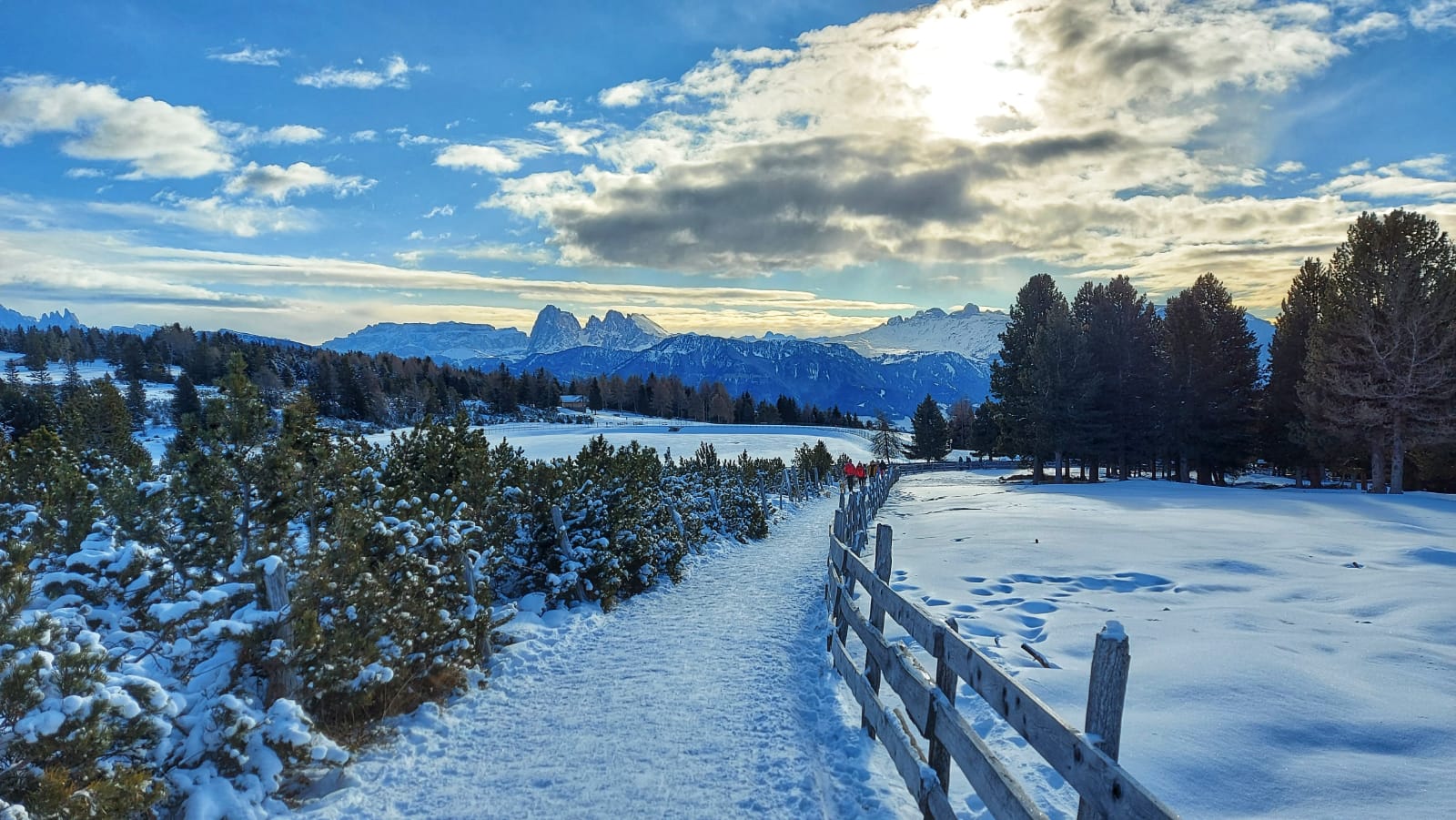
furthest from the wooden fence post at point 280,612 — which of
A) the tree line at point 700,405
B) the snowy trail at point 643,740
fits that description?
the tree line at point 700,405

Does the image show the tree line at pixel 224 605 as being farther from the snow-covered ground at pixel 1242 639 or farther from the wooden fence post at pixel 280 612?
the snow-covered ground at pixel 1242 639

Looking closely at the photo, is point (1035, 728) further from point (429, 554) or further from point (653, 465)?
point (653, 465)

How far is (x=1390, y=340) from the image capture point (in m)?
25.4

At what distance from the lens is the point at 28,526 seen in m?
5.41

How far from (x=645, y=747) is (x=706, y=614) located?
4826mm

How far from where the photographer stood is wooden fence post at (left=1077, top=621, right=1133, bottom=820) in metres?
2.72

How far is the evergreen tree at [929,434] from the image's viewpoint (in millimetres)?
80250

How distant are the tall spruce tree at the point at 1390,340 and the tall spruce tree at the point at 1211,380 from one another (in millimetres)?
7853

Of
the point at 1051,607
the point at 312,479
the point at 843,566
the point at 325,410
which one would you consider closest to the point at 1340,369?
the point at 1051,607

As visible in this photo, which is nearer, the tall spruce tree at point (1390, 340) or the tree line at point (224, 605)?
the tree line at point (224, 605)

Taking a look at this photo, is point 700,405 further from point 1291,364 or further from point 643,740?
point 643,740

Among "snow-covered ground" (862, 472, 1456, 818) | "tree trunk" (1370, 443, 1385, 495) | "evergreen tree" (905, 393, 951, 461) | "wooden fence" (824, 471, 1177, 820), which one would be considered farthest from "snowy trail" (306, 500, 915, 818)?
"evergreen tree" (905, 393, 951, 461)

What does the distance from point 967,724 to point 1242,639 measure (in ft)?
16.3

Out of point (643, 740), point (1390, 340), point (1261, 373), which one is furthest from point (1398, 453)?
point (643, 740)
